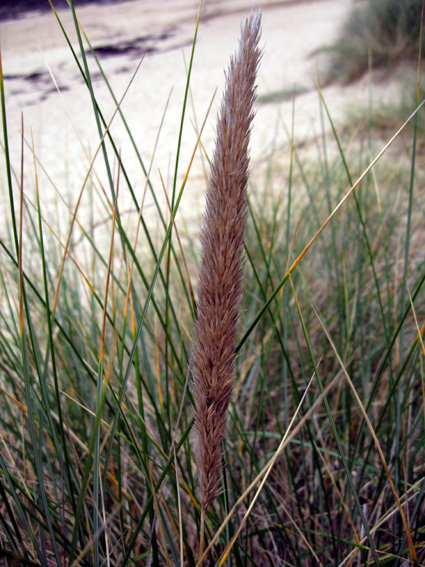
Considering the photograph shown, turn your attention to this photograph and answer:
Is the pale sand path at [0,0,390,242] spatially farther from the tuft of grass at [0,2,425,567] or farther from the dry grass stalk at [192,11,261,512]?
the dry grass stalk at [192,11,261,512]

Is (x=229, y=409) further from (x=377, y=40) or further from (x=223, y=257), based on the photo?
(x=377, y=40)

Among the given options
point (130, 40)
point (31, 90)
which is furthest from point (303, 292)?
point (130, 40)

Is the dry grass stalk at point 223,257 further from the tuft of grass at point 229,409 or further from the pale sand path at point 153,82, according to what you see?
the pale sand path at point 153,82

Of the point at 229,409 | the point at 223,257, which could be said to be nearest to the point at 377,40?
the point at 229,409

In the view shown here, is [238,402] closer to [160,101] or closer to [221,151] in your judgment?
[221,151]

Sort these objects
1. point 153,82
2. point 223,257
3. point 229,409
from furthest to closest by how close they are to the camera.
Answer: point 153,82 → point 229,409 → point 223,257

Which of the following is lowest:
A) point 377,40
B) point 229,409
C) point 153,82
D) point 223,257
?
point 229,409

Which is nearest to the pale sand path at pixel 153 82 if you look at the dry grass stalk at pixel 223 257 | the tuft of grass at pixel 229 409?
the tuft of grass at pixel 229 409
